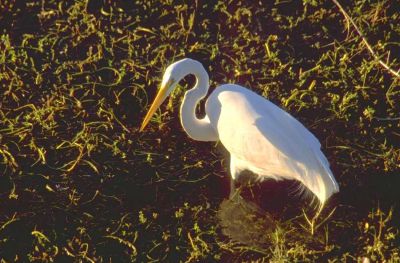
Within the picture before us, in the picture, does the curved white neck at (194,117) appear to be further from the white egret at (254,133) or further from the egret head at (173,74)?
the egret head at (173,74)

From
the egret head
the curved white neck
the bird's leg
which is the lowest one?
the bird's leg

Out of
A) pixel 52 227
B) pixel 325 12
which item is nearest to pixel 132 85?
pixel 52 227

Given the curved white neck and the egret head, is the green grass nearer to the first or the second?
the curved white neck

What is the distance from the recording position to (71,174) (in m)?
3.62

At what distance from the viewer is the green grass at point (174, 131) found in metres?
3.29

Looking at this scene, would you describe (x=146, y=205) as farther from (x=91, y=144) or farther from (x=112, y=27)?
(x=112, y=27)

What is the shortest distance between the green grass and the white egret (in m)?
0.27

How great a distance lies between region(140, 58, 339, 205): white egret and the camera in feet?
10.0

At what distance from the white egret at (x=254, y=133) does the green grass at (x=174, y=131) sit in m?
0.27

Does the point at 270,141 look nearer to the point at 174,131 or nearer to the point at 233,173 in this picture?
A: the point at 233,173

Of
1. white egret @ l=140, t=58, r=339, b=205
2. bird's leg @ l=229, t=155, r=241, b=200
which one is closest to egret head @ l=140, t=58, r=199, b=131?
white egret @ l=140, t=58, r=339, b=205

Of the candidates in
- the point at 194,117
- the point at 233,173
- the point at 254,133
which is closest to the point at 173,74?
the point at 194,117

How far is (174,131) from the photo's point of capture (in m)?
3.81

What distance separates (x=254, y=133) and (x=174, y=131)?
0.77 m
